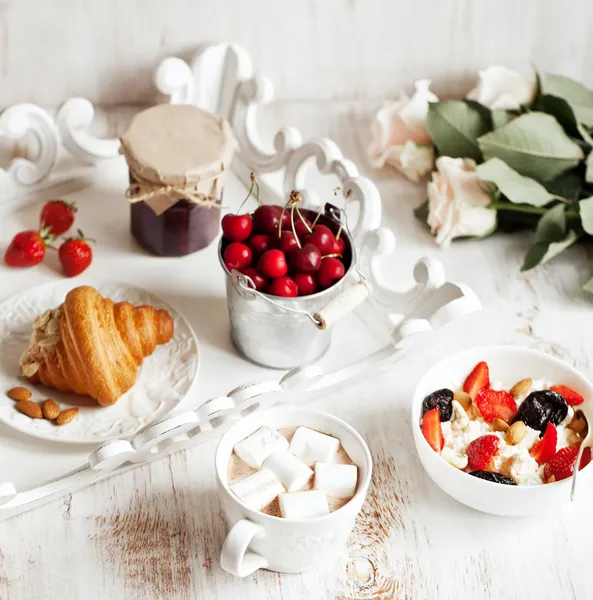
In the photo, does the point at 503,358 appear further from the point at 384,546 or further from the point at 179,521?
the point at 179,521

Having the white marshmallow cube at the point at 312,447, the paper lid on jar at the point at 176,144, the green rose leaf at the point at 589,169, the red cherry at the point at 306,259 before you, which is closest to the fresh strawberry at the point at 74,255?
the paper lid on jar at the point at 176,144

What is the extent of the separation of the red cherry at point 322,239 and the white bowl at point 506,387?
203 mm

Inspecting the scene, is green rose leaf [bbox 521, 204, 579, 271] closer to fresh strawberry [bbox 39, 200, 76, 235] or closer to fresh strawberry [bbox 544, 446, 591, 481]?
fresh strawberry [bbox 544, 446, 591, 481]

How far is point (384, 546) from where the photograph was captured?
106 cm

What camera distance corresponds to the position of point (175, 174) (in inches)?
49.6

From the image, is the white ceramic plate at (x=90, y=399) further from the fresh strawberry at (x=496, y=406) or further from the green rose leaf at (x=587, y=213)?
the green rose leaf at (x=587, y=213)

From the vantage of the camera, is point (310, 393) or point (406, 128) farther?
point (406, 128)

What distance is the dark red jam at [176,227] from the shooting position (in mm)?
1341

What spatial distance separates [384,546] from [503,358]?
11.6 inches

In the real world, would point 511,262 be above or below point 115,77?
below

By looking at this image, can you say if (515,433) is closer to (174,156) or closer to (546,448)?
(546,448)

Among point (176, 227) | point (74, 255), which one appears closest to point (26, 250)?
point (74, 255)

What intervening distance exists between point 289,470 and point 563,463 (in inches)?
12.4

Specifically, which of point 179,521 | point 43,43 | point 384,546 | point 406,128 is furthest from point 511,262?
point 43,43
